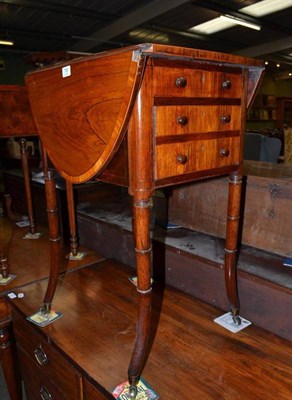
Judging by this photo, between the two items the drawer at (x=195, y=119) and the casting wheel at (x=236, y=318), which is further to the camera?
the casting wheel at (x=236, y=318)

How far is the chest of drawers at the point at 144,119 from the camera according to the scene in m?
0.70

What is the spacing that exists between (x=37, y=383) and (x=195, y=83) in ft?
3.96

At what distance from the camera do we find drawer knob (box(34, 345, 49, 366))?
1.12 meters

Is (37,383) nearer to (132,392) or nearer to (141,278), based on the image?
(132,392)

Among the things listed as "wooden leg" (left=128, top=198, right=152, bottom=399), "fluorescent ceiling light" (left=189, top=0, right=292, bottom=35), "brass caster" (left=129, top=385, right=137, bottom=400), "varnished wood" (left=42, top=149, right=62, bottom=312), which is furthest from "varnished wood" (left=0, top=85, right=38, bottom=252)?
"fluorescent ceiling light" (left=189, top=0, right=292, bottom=35)

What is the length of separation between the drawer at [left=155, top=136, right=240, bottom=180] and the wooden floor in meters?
0.55

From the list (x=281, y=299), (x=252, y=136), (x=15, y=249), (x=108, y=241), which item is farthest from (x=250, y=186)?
(x=252, y=136)

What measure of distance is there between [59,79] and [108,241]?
3.22ft

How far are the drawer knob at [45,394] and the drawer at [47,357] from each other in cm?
8

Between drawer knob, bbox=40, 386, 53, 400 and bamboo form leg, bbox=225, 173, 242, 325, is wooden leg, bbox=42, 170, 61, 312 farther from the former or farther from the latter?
bamboo form leg, bbox=225, 173, 242, 325

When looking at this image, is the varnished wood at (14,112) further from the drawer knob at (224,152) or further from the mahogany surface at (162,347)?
the drawer knob at (224,152)

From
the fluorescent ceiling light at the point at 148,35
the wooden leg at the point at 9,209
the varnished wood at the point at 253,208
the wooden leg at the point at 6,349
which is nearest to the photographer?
the varnished wood at the point at 253,208

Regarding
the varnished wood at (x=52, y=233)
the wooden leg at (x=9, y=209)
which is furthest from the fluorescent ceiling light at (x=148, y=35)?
the varnished wood at (x=52, y=233)

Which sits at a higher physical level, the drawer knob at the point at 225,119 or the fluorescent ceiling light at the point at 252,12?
the fluorescent ceiling light at the point at 252,12
